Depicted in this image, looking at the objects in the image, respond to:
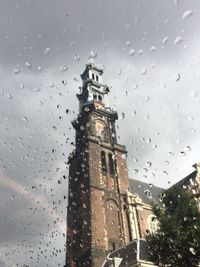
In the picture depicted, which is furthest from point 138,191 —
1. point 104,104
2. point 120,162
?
point 104,104

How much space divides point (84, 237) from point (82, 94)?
2663 centimetres

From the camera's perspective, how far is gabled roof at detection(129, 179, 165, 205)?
42328mm

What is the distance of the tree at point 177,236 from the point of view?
64.4ft

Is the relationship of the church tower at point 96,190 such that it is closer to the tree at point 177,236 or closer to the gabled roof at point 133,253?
the gabled roof at point 133,253

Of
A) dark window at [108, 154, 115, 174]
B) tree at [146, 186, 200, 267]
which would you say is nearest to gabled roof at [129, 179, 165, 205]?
dark window at [108, 154, 115, 174]

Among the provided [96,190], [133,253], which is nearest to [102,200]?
[96,190]

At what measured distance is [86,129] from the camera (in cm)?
4509

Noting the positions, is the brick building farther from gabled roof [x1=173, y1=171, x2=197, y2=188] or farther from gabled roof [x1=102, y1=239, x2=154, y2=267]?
gabled roof [x1=173, y1=171, x2=197, y2=188]

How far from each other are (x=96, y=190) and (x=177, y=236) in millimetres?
17589

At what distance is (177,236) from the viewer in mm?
20141

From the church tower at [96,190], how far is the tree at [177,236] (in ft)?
40.4

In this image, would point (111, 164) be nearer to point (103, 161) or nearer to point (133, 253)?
point (103, 161)

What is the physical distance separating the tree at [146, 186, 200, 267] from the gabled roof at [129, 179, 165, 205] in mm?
19607

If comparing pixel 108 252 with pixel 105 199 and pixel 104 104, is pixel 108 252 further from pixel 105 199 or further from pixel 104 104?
pixel 104 104
